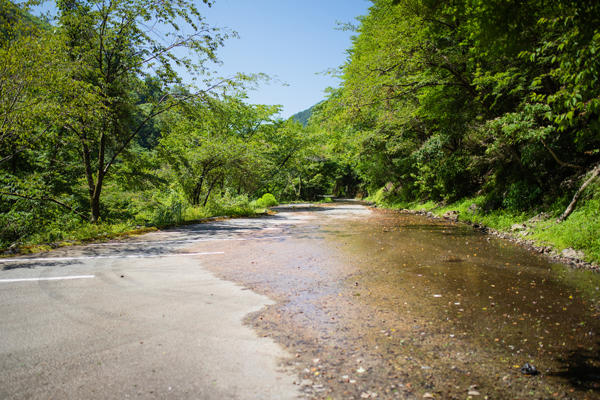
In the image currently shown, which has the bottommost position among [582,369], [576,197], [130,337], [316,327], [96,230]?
[582,369]

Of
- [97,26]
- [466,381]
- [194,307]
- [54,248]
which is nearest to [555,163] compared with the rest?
[466,381]

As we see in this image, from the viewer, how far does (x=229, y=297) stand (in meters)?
4.17

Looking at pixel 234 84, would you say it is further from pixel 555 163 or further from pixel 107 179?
pixel 555 163

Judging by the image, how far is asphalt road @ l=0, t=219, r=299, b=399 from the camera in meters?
2.24

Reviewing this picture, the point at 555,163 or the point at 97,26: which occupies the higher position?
the point at 97,26

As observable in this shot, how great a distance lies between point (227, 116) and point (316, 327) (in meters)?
10.7

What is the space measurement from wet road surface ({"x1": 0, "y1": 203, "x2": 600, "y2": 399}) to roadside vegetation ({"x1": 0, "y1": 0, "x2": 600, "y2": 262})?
2425 millimetres

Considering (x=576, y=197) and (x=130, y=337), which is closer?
(x=130, y=337)

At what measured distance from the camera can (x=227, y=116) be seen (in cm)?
1245

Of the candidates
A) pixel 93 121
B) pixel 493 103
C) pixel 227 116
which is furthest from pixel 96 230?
pixel 493 103

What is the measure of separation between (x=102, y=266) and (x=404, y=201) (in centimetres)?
2175

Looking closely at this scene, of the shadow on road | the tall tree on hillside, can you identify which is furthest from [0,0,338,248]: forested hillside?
the shadow on road

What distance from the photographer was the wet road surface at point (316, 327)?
2.31 metres

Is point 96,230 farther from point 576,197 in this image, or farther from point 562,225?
point 576,197
